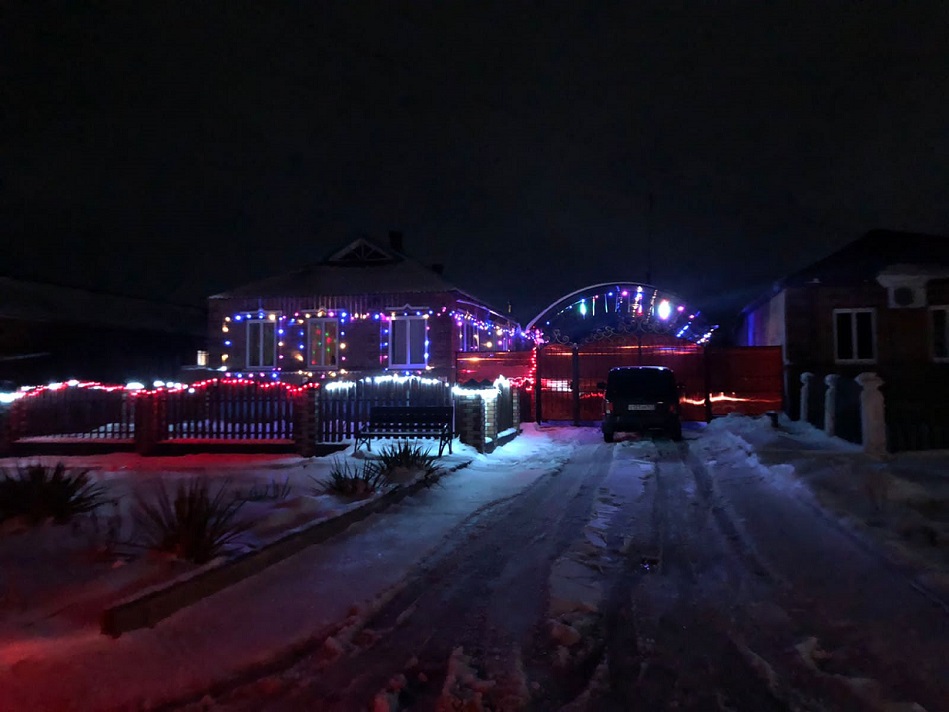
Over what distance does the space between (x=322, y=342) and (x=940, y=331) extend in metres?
19.7

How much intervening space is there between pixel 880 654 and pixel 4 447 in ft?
56.9

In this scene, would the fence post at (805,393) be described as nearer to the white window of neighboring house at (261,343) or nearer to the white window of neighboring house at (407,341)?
the white window of neighboring house at (407,341)

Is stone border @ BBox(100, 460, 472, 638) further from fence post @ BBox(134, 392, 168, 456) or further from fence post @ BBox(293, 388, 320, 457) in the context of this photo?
fence post @ BBox(134, 392, 168, 456)

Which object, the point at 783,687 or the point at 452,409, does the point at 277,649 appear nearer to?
the point at 783,687

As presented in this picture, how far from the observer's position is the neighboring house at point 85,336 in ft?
83.7

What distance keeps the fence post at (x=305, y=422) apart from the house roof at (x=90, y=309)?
55.7 ft

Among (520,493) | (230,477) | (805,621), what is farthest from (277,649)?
(230,477)

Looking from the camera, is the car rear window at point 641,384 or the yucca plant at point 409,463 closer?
the yucca plant at point 409,463

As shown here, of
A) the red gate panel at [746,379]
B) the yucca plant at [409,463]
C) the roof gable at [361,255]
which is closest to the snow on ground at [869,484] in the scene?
the yucca plant at [409,463]

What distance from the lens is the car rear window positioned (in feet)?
56.5

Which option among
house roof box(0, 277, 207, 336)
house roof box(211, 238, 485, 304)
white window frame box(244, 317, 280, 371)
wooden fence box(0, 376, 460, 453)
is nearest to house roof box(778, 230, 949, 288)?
house roof box(211, 238, 485, 304)

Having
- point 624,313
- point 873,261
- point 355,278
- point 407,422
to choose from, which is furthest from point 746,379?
point 355,278

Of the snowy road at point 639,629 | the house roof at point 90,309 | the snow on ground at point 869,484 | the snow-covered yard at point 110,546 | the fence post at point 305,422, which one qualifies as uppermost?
the house roof at point 90,309

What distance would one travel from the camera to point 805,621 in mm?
4848
